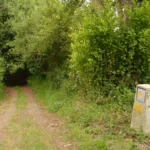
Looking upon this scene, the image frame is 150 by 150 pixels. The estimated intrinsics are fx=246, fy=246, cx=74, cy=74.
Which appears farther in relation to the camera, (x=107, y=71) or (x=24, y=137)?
(x=107, y=71)

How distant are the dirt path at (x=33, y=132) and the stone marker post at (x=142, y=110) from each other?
164 cm

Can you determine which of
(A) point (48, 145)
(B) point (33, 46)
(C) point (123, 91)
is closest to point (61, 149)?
(A) point (48, 145)

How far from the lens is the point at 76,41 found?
905cm

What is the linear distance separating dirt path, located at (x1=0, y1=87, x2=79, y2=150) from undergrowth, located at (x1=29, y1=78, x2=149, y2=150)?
0.33 metres

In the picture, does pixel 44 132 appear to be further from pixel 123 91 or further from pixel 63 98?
pixel 63 98

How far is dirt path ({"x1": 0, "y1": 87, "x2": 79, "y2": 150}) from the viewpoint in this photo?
5.91 meters

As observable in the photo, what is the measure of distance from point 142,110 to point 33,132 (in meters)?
3.10

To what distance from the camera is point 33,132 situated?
6957 mm

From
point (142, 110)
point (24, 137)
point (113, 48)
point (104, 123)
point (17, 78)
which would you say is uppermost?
point (113, 48)

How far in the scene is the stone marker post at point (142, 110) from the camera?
574 cm

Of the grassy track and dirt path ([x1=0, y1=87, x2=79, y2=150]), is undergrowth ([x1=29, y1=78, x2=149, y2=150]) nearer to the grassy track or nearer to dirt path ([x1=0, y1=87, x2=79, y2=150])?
dirt path ([x1=0, y1=87, x2=79, y2=150])

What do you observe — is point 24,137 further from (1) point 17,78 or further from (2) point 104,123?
(1) point 17,78

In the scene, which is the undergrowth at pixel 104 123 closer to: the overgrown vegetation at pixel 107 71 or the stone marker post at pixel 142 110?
the overgrown vegetation at pixel 107 71

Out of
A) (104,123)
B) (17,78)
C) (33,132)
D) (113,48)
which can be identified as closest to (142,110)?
(104,123)
